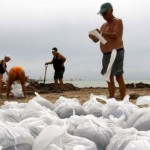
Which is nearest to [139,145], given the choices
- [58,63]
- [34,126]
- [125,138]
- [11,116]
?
[125,138]

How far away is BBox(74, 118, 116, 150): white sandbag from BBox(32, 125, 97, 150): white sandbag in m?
0.26

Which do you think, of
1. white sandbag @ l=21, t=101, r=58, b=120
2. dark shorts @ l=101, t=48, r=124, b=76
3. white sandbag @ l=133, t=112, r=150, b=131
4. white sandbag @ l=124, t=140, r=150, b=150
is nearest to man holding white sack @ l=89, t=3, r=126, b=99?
dark shorts @ l=101, t=48, r=124, b=76

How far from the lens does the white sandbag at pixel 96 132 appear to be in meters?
2.79

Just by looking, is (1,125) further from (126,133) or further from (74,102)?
(74,102)

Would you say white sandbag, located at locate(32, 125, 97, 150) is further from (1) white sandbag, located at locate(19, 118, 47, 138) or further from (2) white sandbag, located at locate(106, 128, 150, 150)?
(1) white sandbag, located at locate(19, 118, 47, 138)

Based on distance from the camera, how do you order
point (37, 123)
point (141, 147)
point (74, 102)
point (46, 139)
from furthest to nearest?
1. point (74, 102)
2. point (37, 123)
3. point (46, 139)
4. point (141, 147)

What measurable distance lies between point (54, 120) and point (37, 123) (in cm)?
20

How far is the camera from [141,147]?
2252 millimetres

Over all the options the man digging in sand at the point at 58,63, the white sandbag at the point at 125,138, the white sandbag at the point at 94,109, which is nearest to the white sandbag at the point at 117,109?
the white sandbag at the point at 94,109

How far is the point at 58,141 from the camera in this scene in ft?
8.14

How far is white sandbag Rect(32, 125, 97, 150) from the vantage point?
2.46 metres

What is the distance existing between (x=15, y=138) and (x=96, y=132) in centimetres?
59

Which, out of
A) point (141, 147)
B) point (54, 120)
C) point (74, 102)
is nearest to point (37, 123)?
point (54, 120)

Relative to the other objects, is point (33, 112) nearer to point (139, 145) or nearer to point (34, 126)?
point (34, 126)
